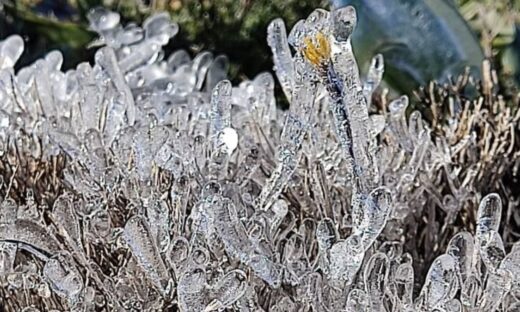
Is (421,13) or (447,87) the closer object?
(447,87)

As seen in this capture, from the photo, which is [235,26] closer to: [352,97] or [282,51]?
[282,51]

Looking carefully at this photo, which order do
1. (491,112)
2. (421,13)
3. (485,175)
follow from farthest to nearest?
(421,13) → (491,112) → (485,175)

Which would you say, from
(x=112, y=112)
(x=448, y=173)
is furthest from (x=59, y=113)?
(x=448, y=173)

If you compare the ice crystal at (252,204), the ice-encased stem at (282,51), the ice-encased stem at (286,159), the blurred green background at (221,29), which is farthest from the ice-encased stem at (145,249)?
the blurred green background at (221,29)

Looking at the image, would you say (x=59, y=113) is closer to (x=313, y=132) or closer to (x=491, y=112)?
(x=313, y=132)

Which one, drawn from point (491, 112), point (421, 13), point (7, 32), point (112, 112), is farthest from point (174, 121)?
point (7, 32)

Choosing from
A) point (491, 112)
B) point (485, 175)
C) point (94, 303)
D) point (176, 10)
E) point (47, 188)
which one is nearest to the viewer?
point (94, 303)

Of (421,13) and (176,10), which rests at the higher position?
(176,10)

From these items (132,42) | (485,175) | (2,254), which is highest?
(132,42)

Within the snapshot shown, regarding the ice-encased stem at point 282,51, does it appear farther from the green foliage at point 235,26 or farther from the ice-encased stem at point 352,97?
the green foliage at point 235,26
